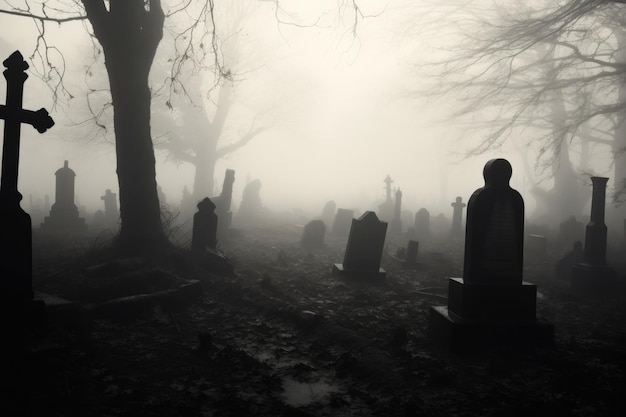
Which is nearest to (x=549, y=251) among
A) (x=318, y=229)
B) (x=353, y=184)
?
(x=318, y=229)

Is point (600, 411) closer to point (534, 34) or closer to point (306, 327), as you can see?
point (306, 327)

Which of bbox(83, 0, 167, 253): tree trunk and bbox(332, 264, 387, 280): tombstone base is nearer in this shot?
bbox(83, 0, 167, 253): tree trunk

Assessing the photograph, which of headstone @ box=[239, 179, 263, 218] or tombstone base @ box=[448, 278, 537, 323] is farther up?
headstone @ box=[239, 179, 263, 218]

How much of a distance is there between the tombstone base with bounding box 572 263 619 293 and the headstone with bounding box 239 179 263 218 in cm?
1589

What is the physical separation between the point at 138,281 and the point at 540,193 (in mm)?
23158

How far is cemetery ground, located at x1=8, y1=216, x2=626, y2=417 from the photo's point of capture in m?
3.29

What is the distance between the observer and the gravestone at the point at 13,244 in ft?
13.8

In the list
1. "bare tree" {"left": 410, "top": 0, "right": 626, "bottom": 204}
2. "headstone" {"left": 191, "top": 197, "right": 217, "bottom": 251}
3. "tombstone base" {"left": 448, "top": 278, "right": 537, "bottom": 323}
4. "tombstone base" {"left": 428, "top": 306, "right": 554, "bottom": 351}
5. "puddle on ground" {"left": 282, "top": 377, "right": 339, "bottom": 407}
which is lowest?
"puddle on ground" {"left": 282, "top": 377, "right": 339, "bottom": 407}

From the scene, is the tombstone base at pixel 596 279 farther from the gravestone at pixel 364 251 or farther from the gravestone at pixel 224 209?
the gravestone at pixel 224 209

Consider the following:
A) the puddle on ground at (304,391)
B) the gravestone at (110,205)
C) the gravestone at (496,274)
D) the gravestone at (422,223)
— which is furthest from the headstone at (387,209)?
the puddle on ground at (304,391)

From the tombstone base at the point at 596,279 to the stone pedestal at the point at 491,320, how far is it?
470 cm

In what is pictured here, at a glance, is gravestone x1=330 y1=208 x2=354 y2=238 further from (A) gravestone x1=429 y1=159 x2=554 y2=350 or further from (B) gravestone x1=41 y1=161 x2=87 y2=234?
(A) gravestone x1=429 y1=159 x2=554 y2=350

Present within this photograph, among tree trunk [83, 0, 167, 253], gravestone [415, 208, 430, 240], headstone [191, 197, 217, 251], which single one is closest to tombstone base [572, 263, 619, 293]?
headstone [191, 197, 217, 251]

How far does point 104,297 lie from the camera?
586 centimetres
